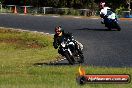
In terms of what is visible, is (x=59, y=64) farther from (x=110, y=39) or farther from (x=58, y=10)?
(x=58, y=10)

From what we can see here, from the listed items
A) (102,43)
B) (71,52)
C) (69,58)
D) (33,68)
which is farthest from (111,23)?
(33,68)

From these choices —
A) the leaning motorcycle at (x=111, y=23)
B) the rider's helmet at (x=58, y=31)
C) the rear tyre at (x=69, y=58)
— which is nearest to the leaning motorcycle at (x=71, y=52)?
the rear tyre at (x=69, y=58)

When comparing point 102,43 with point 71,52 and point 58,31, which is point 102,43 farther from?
point 58,31

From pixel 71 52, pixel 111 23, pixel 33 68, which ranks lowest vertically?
pixel 33 68

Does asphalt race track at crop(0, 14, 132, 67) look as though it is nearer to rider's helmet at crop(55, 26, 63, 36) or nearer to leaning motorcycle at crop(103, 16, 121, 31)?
leaning motorcycle at crop(103, 16, 121, 31)

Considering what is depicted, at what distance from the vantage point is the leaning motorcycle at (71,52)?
17.6 m

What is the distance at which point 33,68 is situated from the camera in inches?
639

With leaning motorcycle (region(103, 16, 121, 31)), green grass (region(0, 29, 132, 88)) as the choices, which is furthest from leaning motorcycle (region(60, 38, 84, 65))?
leaning motorcycle (region(103, 16, 121, 31))

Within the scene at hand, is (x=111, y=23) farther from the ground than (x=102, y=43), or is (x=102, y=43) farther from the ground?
(x=111, y=23)

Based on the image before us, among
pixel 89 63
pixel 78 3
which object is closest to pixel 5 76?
pixel 89 63

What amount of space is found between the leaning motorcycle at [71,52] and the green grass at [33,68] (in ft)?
2.15

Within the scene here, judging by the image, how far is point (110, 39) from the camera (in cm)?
2688

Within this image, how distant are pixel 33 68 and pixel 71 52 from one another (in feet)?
6.82

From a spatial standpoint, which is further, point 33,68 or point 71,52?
point 71,52
